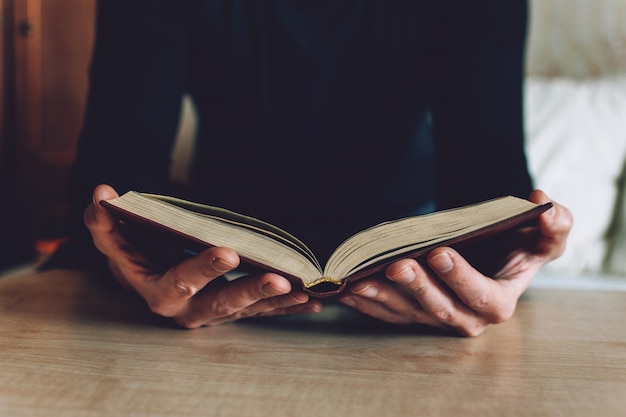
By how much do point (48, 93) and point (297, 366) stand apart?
282 cm

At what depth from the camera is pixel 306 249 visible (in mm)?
514

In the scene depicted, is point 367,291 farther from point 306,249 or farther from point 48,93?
point 48,93

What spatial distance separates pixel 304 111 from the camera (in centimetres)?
112

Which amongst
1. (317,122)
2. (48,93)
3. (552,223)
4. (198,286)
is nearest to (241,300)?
(198,286)

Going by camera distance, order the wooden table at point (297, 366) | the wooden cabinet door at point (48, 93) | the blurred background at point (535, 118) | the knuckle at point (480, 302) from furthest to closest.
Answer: the wooden cabinet door at point (48, 93) → the blurred background at point (535, 118) → the knuckle at point (480, 302) → the wooden table at point (297, 366)

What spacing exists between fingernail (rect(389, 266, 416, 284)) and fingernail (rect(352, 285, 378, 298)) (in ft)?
0.12

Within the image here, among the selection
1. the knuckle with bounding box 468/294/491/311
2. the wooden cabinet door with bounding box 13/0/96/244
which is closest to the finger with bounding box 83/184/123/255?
the knuckle with bounding box 468/294/491/311

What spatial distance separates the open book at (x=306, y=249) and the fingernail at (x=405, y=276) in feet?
0.04

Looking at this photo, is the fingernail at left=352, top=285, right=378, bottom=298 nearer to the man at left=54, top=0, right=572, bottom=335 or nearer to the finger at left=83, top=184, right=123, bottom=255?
the man at left=54, top=0, right=572, bottom=335

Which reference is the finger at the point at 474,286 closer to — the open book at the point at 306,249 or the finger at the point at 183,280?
the open book at the point at 306,249

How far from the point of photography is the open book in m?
0.48

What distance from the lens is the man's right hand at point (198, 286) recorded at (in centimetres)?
49

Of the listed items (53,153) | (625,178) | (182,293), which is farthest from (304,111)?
(53,153)

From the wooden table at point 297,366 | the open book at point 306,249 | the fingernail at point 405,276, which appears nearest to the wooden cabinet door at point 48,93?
the wooden table at point 297,366
